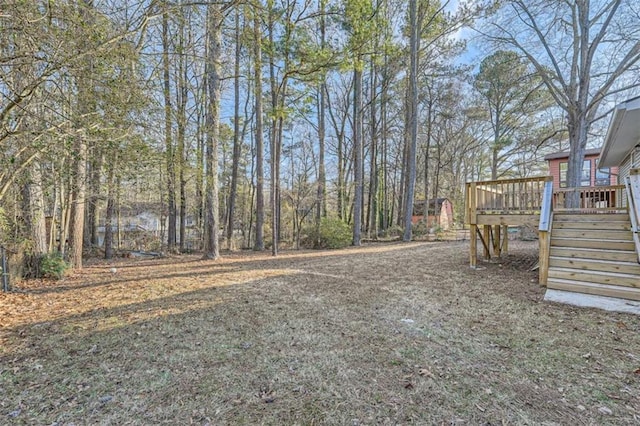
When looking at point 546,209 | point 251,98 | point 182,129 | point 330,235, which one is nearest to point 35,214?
point 182,129

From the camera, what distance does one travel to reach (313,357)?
2.84 meters

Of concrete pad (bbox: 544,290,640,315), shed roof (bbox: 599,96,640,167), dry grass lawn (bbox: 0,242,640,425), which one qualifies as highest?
shed roof (bbox: 599,96,640,167)

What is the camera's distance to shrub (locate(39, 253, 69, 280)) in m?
5.96

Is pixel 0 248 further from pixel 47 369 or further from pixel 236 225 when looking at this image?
pixel 236 225

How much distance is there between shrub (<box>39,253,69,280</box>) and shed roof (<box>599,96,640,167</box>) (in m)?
11.4

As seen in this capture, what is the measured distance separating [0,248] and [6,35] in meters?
3.92

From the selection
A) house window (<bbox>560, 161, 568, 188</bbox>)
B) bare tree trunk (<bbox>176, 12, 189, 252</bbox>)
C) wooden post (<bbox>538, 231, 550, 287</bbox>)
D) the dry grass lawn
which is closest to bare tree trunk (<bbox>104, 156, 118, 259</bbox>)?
bare tree trunk (<bbox>176, 12, 189, 252</bbox>)

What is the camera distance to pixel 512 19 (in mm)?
10859

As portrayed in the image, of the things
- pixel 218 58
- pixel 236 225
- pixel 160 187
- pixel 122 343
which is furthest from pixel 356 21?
pixel 236 225

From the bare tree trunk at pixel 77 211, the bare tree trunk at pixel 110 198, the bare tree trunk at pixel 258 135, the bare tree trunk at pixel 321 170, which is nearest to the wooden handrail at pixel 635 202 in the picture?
the bare tree trunk at pixel 321 170

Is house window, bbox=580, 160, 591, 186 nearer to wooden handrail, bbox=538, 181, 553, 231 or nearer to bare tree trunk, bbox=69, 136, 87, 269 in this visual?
wooden handrail, bbox=538, 181, 553, 231

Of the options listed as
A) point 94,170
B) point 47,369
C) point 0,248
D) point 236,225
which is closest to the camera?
point 47,369

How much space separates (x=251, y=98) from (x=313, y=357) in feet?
55.9

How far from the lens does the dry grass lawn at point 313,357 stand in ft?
6.89
